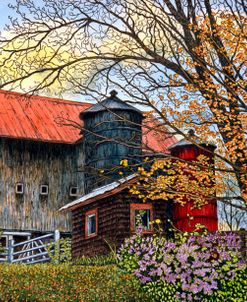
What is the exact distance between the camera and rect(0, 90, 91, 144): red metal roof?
34.7 metres

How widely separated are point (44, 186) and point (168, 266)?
17.2 meters

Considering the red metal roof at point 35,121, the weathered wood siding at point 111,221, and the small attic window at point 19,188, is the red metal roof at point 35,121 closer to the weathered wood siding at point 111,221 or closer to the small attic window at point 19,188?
the small attic window at point 19,188

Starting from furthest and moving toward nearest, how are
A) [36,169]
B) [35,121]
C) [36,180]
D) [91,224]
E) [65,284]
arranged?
[35,121], [36,169], [36,180], [91,224], [65,284]

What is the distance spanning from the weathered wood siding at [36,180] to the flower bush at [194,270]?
16.1 m

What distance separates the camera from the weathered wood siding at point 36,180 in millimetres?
34656

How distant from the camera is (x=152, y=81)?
50.1ft

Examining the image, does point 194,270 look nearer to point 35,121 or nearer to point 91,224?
point 91,224

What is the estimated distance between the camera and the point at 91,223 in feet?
97.0

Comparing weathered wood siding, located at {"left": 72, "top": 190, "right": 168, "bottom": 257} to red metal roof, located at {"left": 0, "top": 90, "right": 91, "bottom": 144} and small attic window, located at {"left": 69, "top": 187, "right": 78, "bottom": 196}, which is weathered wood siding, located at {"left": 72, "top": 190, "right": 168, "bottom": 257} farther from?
red metal roof, located at {"left": 0, "top": 90, "right": 91, "bottom": 144}

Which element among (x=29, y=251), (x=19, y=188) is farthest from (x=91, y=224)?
(x=19, y=188)

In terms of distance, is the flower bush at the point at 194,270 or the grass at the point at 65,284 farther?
the flower bush at the point at 194,270

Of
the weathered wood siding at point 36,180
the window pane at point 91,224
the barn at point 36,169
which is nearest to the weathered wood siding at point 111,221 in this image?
the window pane at point 91,224

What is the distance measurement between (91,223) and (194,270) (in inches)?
442

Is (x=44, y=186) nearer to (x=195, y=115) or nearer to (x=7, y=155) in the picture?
(x=7, y=155)
